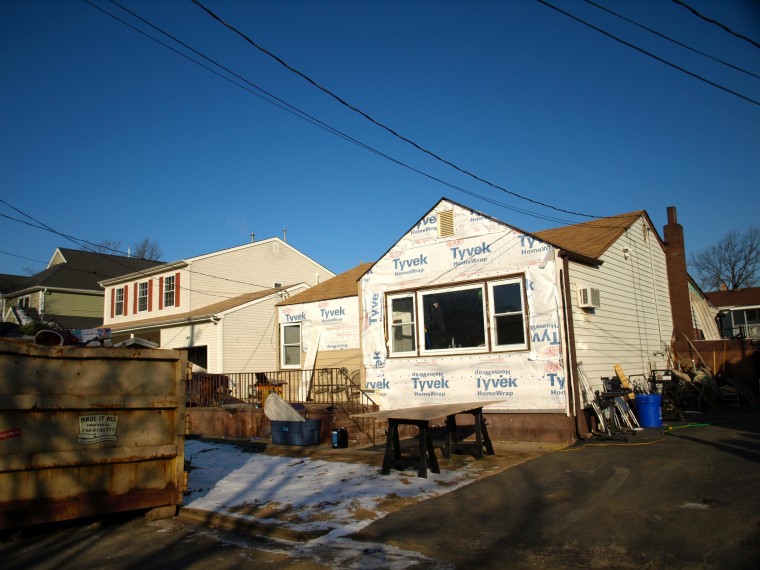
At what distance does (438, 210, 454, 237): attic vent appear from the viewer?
13.1 m

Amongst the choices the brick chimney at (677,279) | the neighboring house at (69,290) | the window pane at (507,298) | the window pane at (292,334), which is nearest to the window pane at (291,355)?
the window pane at (292,334)

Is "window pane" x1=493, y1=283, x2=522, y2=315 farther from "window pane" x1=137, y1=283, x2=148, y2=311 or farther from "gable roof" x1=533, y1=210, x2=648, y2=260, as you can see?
"window pane" x1=137, y1=283, x2=148, y2=311

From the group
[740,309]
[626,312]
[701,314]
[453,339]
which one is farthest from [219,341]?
[740,309]

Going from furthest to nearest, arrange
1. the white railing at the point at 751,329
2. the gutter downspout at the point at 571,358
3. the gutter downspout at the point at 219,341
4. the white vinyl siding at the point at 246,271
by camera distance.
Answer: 1. the white railing at the point at 751,329
2. the white vinyl siding at the point at 246,271
3. the gutter downspout at the point at 219,341
4. the gutter downspout at the point at 571,358

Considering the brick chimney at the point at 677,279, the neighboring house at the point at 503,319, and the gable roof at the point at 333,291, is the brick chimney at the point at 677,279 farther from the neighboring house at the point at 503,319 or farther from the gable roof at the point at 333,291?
the gable roof at the point at 333,291

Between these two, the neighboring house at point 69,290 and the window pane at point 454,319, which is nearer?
the window pane at point 454,319

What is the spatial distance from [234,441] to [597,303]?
859cm

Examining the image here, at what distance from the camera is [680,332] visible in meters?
17.8

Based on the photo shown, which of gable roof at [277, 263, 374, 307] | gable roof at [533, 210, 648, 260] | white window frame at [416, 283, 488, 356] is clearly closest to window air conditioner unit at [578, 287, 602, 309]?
gable roof at [533, 210, 648, 260]

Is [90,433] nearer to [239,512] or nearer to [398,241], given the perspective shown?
[239,512]

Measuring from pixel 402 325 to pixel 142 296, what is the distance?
19089 mm

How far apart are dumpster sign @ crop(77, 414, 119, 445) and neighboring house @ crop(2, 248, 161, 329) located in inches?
1135

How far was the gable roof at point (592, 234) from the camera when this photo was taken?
1326cm

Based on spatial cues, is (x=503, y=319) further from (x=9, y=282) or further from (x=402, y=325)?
(x=9, y=282)
